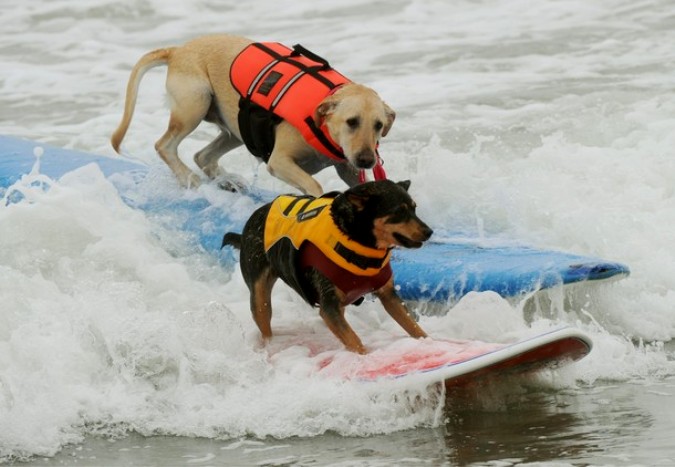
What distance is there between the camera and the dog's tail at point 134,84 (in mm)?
8438

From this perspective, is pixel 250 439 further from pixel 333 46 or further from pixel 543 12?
pixel 543 12

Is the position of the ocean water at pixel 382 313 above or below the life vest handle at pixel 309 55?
below

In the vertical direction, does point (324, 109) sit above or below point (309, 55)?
below

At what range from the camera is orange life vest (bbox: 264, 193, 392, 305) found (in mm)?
5516

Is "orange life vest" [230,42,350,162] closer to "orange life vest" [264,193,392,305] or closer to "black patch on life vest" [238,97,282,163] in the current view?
"black patch on life vest" [238,97,282,163]

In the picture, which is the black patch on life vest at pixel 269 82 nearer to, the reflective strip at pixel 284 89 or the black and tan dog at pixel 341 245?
the reflective strip at pixel 284 89

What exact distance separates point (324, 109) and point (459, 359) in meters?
2.44

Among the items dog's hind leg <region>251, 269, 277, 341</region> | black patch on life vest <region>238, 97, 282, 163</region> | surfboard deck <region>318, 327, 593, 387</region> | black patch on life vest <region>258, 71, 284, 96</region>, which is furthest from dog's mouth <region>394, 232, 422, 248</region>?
black patch on life vest <region>258, 71, 284, 96</region>

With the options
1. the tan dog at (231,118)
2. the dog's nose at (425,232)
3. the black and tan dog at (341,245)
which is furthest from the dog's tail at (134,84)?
the dog's nose at (425,232)

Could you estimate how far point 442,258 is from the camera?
687 centimetres

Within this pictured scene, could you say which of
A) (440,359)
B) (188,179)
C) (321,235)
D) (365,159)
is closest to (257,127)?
(188,179)

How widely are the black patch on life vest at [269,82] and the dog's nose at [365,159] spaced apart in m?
0.89

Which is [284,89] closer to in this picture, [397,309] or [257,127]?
[257,127]

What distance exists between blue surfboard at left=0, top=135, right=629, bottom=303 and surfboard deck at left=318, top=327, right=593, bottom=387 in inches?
37.5
